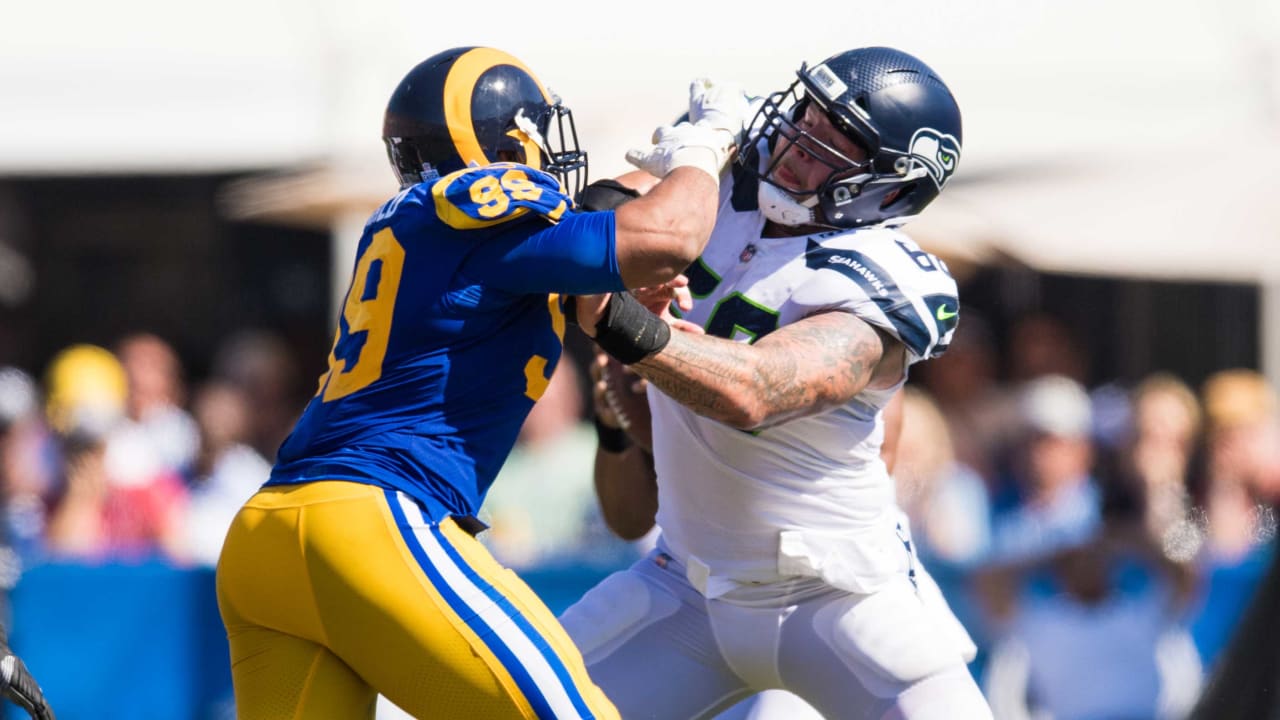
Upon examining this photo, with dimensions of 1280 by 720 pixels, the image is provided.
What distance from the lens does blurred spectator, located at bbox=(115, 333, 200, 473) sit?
7.11 m

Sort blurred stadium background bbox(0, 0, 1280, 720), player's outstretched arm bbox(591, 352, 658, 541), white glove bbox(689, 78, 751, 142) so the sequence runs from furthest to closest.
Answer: blurred stadium background bbox(0, 0, 1280, 720)
player's outstretched arm bbox(591, 352, 658, 541)
white glove bbox(689, 78, 751, 142)

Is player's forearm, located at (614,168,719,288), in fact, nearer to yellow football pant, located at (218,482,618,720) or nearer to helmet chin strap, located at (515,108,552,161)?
helmet chin strap, located at (515,108,552,161)

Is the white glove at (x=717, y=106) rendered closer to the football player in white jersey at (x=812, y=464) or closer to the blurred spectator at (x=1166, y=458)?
the football player in white jersey at (x=812, y=464)

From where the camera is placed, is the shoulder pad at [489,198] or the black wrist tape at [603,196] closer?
the shoulder pad at [489,198]

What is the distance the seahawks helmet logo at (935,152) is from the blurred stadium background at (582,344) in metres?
2.56

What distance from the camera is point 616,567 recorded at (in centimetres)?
597

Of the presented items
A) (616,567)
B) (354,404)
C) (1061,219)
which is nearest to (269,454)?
(616,567)

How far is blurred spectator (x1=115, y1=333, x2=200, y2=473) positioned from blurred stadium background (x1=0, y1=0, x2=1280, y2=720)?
2 cm

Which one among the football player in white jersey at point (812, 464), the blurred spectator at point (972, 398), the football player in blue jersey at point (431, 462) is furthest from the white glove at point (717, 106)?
the blurred spectator at point (972, 398)

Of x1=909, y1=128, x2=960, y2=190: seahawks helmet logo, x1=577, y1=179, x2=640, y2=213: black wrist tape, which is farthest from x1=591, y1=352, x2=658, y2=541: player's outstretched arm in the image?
x1=909, y1=128, x2=960, y2=190: seahawks helmet logo

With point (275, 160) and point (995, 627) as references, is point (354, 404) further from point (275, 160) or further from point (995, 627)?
point (275, 160)

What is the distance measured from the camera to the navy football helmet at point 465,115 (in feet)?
10.1

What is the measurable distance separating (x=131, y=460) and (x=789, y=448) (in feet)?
13.7

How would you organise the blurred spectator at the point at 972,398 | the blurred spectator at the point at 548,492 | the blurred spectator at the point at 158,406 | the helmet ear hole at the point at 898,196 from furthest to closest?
the blurred spectator at the point at 158,406 < the blurred spectator at the point at 972,398 < the blurred spectator at the point at 548,492 < the helmet ear hole at the point at 898,196
